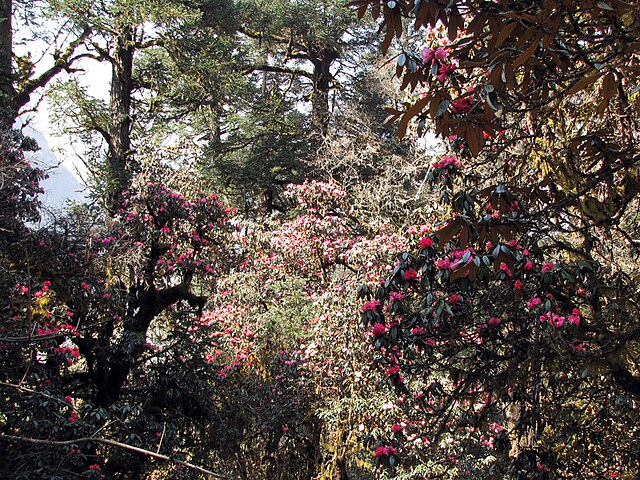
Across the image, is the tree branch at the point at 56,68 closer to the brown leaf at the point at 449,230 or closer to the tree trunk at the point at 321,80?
the tree trunk at the point at 321,80

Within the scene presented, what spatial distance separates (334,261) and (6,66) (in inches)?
178

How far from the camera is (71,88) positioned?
25.4 ft

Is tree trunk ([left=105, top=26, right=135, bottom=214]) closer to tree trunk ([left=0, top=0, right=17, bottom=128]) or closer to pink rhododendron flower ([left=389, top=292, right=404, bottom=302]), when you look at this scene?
tree trunk ([left=0, top=0, right=17, bottom=128])

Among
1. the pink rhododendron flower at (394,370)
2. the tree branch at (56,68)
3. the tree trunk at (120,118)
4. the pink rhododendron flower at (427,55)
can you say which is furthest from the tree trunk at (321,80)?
the pink rhododendron flower at (427,55)

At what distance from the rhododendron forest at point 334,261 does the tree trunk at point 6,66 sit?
4cm

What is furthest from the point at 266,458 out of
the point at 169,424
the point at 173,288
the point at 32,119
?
the point at 32,119

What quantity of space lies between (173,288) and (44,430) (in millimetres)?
2648

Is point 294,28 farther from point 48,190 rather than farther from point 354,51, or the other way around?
point 48,190

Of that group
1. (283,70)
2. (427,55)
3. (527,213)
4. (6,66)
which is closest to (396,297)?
(527,213)

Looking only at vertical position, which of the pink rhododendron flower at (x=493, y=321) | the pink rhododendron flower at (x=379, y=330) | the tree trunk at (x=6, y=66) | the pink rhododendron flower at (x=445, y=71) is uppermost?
the tree trunk at (x=6, y=66)

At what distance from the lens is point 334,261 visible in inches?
→ 287

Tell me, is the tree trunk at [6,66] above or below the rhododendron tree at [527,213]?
above

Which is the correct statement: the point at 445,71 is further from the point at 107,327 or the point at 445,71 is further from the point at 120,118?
the point at 120,118

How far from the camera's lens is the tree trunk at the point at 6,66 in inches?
212
